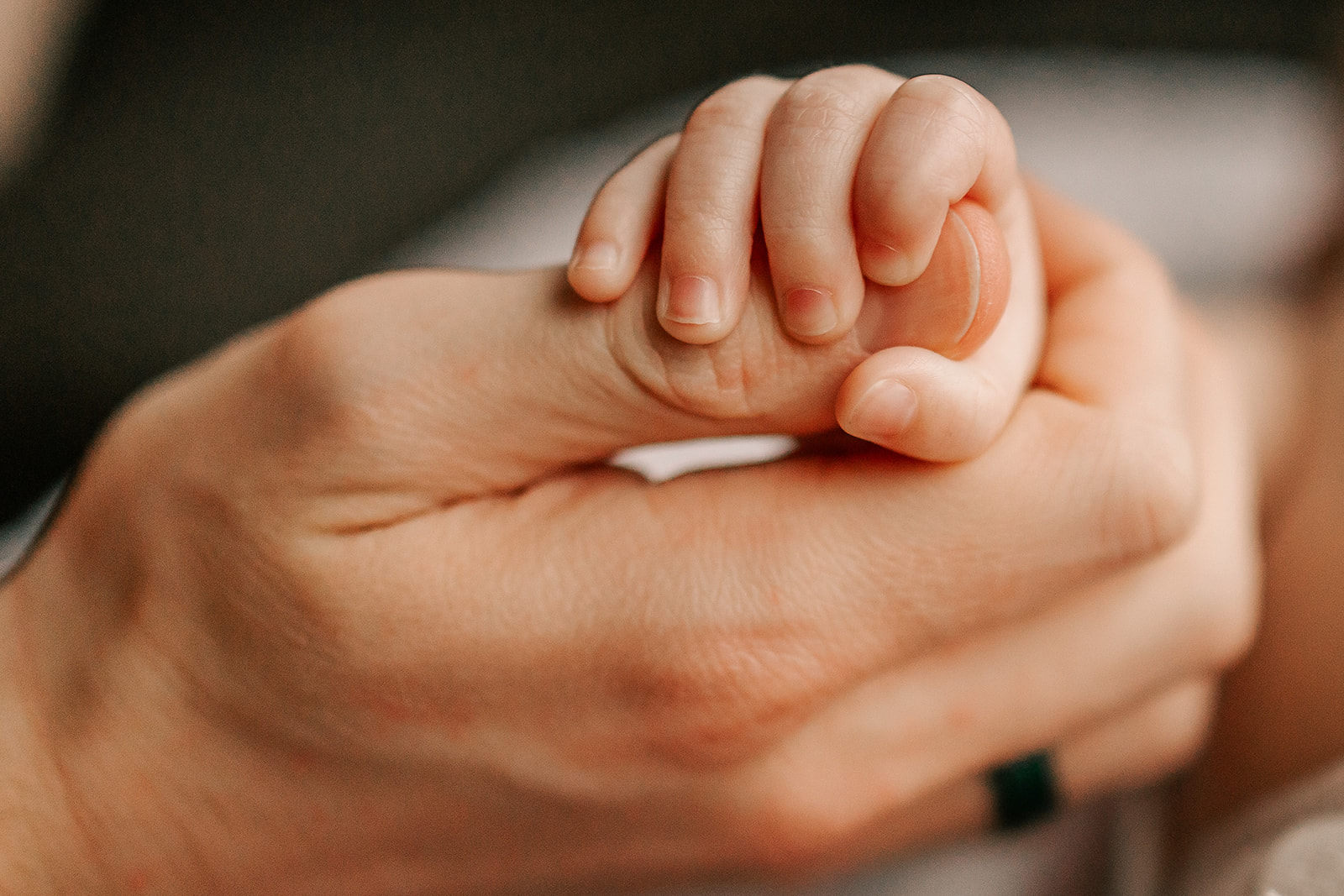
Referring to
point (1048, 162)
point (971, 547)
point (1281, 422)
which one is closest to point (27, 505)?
point (971, 547)

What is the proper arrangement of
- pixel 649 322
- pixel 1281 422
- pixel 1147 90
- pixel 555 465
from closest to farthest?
1. pixel 649 322
2. pixel 555 465
3. pixel 1281 422
4. pixel 1147 90

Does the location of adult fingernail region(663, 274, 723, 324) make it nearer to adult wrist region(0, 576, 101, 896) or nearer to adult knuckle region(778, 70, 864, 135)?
adult knuckle region(778, 70, 864, 135)

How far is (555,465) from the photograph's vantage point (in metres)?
0.72

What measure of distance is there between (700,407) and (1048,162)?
4.20 feet

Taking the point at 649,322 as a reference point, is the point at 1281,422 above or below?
below

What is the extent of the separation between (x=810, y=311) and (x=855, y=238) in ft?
0.19

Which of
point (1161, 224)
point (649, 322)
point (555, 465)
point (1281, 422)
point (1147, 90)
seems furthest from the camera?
point (1147, 90)

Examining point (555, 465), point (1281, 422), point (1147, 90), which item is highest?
point (1147, 90)

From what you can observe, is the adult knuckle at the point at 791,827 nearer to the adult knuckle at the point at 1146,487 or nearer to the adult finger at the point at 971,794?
the adult finger at the point at 971,794

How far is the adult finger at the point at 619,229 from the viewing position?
2.01 ft

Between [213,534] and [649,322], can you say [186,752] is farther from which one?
[649,322]

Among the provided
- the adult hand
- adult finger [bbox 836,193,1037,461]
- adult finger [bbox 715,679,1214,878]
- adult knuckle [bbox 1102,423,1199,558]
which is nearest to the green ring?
adult finger [bbox 715,679,1214,878]

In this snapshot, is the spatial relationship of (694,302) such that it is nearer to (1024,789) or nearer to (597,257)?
(597,257)

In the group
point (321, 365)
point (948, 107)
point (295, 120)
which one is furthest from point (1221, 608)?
point (295, 120)
